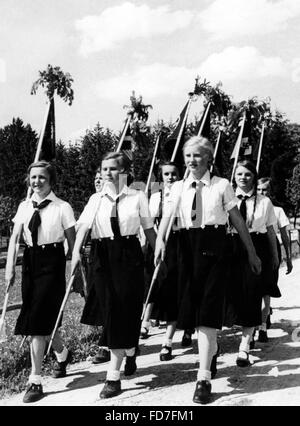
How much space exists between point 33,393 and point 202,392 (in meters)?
1.39

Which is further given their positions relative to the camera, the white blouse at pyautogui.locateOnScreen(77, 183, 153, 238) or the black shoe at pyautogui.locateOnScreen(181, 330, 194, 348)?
the black shoe at pyautogui.locateOnScreen(181, 330, 194, 348)

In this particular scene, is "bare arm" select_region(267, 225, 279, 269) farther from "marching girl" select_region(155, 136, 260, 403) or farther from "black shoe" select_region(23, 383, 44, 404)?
"black shoe" select_region(23, 383, 44, 404)

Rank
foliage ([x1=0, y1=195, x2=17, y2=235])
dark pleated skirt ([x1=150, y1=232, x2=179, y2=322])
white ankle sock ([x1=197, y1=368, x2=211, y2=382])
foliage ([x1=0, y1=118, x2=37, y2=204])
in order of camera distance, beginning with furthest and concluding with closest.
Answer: foliage ([x1=0, y1=118, x2=37, y2=204]) < foliage ([x1=0, y1=195, x2=17, y2=235]) < dark pleated skirt ([x1=150, y1=232, x2=179, y2=322]) < white ankle sock ([x1=197, y1=368, x2=211, y2=382])

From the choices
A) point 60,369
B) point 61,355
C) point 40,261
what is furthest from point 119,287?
point 60,369

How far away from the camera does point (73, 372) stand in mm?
5629

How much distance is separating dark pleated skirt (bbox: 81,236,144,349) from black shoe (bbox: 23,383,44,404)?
0.69 metres

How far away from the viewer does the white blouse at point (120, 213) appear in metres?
4.86

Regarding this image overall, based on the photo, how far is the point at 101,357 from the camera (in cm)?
600

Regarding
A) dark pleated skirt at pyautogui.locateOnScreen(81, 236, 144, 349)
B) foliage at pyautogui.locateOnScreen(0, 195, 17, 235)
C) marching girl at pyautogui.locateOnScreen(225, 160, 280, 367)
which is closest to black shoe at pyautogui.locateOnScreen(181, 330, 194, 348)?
marching girl at pyautogui.locateOnScreen(225, 160, 280, 367)

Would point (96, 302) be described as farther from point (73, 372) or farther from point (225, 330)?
point (225, 330)

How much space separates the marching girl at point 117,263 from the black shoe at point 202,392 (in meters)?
0.68

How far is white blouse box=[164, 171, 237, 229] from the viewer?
15.6ft

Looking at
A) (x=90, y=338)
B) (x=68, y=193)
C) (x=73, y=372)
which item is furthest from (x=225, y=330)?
(x=68, y=193)

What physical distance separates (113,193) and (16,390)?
192cm
